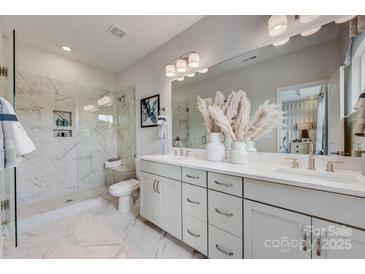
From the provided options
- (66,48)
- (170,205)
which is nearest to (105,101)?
(66,48)

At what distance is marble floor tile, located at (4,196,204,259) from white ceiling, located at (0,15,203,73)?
7.76 feet

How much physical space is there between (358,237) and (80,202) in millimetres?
2930

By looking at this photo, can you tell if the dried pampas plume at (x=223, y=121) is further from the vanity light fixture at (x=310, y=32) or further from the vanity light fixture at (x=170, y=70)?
the vanity light fixture at (x=170, y=70)

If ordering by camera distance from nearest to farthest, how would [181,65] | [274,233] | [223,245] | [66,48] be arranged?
[274,233] < [223,245] < [181,65] < [66,48]

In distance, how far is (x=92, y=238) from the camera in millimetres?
1614

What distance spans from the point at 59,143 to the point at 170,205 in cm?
225

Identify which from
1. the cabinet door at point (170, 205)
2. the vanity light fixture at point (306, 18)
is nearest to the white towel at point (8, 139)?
the cabinet door at point (170, 205)

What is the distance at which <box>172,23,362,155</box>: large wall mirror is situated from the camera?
113 centimetres

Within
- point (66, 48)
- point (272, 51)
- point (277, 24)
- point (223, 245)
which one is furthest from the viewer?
point (66, 48)

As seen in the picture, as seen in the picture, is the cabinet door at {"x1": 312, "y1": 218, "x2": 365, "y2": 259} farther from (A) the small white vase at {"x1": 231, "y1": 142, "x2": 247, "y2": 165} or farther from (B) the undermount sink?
(A) the small white vase at {"x1": 231, "y1": 142, "x2": 247, "y2": 165}

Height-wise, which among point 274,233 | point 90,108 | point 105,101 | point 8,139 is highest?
point 105,101

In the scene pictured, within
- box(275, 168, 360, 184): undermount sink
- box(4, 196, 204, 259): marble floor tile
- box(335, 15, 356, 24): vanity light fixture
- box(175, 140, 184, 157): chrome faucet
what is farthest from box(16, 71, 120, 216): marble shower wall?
box(335, 15, 356, 24): vanity light fixture

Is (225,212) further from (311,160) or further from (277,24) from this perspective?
(277,24)
